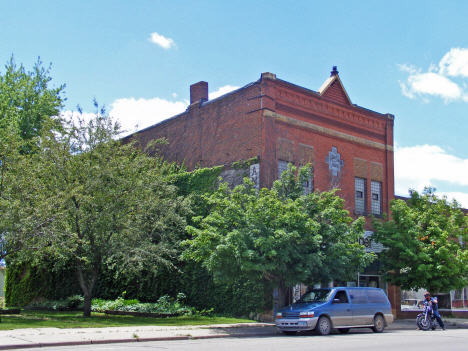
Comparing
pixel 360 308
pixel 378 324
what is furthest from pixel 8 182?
pixel 378 324

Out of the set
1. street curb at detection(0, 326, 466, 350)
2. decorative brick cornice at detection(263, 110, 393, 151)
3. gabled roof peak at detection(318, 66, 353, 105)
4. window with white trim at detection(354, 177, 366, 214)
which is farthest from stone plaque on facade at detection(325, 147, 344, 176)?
street curb at detection(0, 326, 466, 350)

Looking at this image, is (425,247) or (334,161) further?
(334,161)

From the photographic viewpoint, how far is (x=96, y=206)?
2078cm

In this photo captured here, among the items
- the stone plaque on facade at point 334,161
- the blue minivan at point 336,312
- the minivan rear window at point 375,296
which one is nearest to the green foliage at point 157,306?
the blue minivan at point 336,312

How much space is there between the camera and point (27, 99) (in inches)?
1362

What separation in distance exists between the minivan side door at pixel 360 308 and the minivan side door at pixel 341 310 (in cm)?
23

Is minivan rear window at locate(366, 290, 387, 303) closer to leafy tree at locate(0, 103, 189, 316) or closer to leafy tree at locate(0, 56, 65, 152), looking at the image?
leafy tree at locate(0, 103, 189, 316)

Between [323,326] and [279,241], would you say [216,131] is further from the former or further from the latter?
[323,326]

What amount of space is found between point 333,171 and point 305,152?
2357mm

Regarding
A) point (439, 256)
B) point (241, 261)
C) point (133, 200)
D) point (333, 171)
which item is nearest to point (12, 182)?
point (133, 200)

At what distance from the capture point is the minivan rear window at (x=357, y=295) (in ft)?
60.1

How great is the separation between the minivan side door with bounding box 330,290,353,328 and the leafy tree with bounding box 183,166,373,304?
1.21 m

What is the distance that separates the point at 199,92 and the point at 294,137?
7226 mm

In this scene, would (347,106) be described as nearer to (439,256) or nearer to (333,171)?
(333,171)
